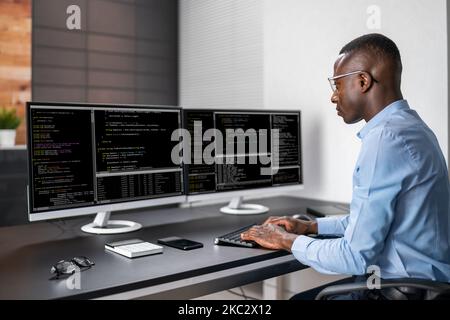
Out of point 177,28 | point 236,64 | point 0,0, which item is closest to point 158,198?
point 236,64

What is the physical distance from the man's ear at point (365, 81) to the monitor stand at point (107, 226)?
3.30ft

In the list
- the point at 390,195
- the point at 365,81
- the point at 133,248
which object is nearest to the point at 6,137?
the point at 133,248

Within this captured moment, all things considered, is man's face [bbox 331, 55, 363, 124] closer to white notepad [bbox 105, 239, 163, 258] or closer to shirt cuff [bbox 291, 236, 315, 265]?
shirt cuff [bbox 291, 236, 315, 265]

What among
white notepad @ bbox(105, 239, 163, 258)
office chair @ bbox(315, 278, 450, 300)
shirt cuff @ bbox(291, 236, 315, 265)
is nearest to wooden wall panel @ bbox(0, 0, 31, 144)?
white notepad @ bbox(105, 239, 163, 258)

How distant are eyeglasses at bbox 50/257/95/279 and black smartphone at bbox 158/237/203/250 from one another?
30 cm

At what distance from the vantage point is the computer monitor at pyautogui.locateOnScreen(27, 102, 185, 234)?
156 centimetres

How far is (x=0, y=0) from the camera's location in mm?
3707

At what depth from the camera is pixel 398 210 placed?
1.21 m

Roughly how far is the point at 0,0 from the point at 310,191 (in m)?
2.95

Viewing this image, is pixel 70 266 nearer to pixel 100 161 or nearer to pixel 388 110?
pixel 100 161

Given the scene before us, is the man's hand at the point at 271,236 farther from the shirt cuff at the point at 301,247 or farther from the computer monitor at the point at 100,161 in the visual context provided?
the computer monitor at the point at 100,161

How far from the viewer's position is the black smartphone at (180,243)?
152 cm

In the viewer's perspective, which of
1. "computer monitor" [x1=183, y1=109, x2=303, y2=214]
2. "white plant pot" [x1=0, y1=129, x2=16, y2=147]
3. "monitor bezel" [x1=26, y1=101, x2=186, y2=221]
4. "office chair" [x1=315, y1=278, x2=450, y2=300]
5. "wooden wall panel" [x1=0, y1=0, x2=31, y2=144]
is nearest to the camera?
"office chair" [x1=315, y1=278, x2=450, y2=300]

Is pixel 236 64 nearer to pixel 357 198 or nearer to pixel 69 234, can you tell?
pixel 69 234
